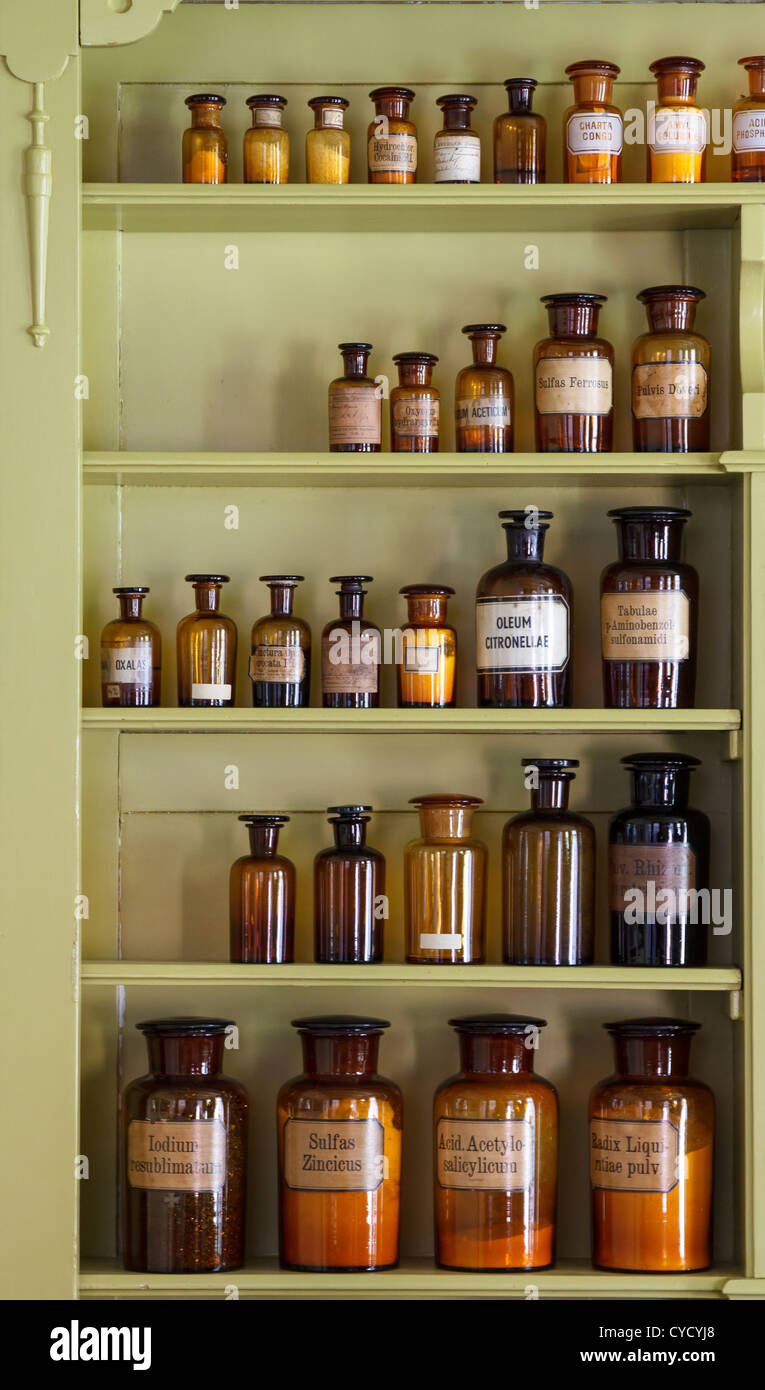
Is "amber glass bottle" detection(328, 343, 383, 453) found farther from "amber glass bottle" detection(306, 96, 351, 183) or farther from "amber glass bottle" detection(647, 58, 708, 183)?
"amber glass bottle" detection(647, 58, 708, 183)

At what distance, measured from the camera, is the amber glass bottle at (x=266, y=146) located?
6.95 ft

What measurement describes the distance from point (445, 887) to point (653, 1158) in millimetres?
429

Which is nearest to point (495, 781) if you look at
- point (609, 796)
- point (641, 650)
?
point (609, 796)

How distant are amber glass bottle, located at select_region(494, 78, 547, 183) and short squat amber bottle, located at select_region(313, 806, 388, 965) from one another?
881mm

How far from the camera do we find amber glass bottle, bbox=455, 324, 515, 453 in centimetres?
210

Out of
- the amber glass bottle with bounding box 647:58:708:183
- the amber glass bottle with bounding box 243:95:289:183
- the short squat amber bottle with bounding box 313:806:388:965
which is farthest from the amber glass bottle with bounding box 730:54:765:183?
the short squat amber bottle with bounding box 313:806:388:965

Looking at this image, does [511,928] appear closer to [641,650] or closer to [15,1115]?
[641,650]

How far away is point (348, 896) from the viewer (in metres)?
2.05

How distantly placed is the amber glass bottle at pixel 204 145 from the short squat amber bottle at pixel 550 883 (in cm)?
91

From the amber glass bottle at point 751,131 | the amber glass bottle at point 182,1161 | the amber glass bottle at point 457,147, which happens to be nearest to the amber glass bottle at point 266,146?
the amber glass bottle at point 457,147

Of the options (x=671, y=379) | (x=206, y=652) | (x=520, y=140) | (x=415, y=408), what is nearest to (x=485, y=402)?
(x=415, y=408)

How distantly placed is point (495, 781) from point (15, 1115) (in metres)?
0.78

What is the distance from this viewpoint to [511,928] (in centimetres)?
206

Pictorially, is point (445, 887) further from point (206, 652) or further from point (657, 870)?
point (206, 652)
